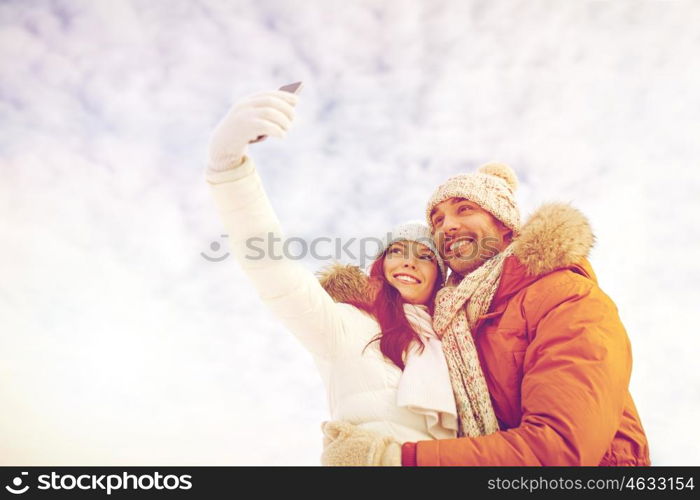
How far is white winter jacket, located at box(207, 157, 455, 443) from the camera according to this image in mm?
2654

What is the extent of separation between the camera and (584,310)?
271 cm

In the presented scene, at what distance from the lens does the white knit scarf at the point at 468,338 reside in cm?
280

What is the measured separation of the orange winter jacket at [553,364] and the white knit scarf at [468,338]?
71 mm

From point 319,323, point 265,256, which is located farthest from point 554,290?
point 265,256

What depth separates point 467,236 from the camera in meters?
3.71

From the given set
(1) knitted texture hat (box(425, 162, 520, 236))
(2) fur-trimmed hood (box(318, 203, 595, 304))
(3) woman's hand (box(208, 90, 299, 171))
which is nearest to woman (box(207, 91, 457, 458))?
(3) woman's hand (box(208, 90, 299, 171))

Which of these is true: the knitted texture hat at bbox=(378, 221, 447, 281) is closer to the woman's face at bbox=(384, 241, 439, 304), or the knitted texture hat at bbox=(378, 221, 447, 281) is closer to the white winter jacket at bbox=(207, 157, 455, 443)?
the woman's face at bbox=(384, 241, 439, 304)

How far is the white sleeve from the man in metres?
0.62

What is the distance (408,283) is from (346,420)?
1176 mm

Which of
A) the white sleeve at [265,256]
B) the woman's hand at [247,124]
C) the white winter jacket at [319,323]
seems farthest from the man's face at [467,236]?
the woman's hand at [247,124]

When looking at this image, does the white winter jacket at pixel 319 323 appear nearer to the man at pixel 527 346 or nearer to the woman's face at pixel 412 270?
the man at pixel 527 346
